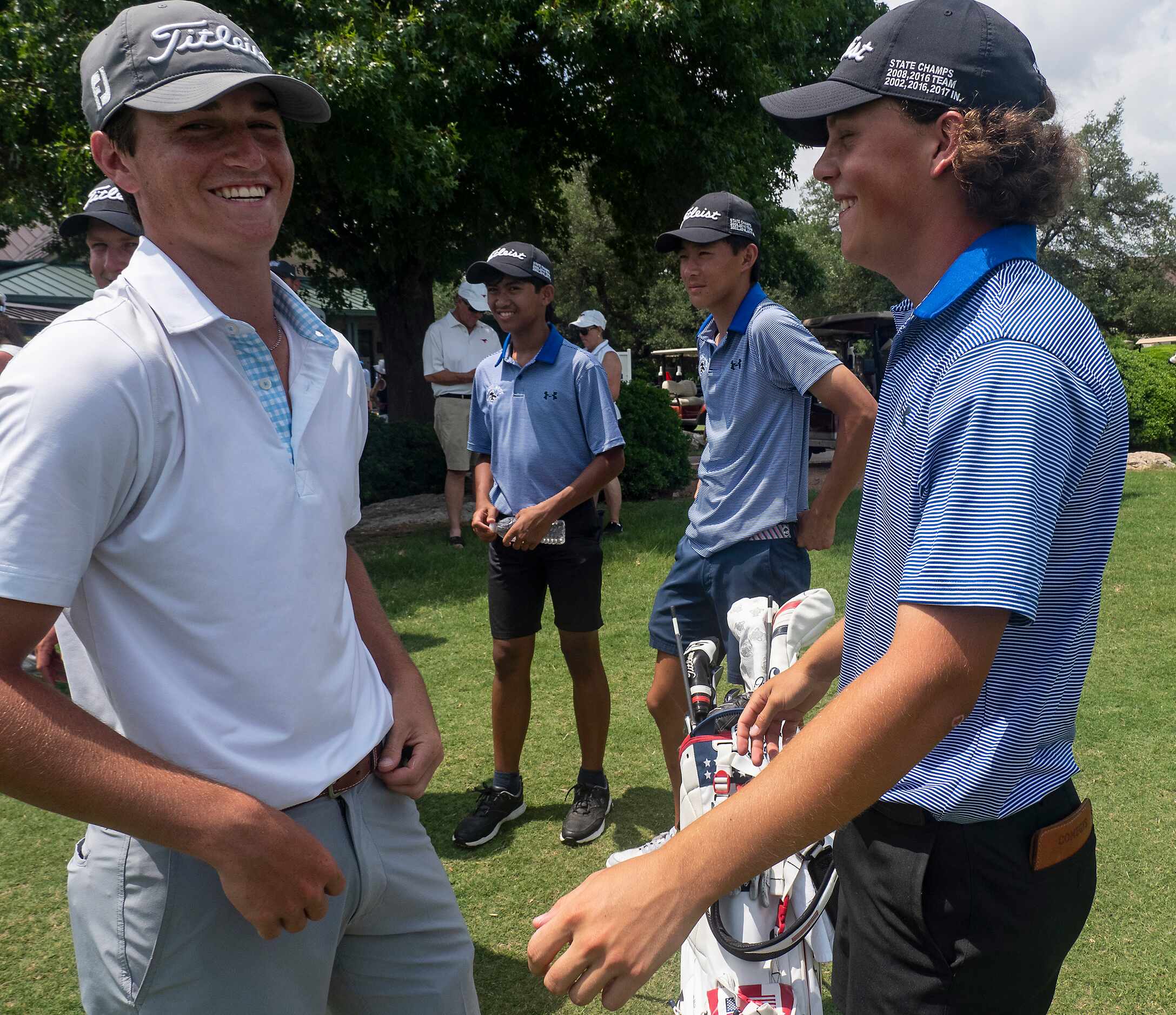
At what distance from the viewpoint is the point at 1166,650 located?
6.37 meters

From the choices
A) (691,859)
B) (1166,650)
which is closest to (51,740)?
(691,859)

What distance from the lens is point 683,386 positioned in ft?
99.9

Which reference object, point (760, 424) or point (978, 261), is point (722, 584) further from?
point (978, 261)

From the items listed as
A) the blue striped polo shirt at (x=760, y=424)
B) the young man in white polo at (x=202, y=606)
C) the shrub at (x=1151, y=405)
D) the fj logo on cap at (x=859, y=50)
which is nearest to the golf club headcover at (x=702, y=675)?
the blue striped polo shirt at (x=760, y=424)

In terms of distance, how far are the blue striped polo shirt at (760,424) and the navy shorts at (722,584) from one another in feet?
0.22

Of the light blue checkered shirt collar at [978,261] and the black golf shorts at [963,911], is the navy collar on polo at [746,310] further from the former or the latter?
the black golf shorts at [963,911]

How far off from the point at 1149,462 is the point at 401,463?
11861 millimetres

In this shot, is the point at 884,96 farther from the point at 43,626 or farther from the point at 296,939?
the point at 296,939

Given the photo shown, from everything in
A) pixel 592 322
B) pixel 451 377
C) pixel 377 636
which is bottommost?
pixel 451 377

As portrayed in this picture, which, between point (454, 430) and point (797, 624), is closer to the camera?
point (797, 624)

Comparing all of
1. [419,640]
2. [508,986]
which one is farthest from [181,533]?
[419,640]

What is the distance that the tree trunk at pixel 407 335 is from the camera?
Answer: 45.7 feet

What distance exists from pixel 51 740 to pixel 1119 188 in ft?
178

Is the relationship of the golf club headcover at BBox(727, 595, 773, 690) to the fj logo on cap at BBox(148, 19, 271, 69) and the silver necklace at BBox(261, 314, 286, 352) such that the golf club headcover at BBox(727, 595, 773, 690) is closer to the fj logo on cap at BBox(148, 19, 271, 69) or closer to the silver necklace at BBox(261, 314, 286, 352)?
the silver necklace at BBox(261, 314, 286, 352)
